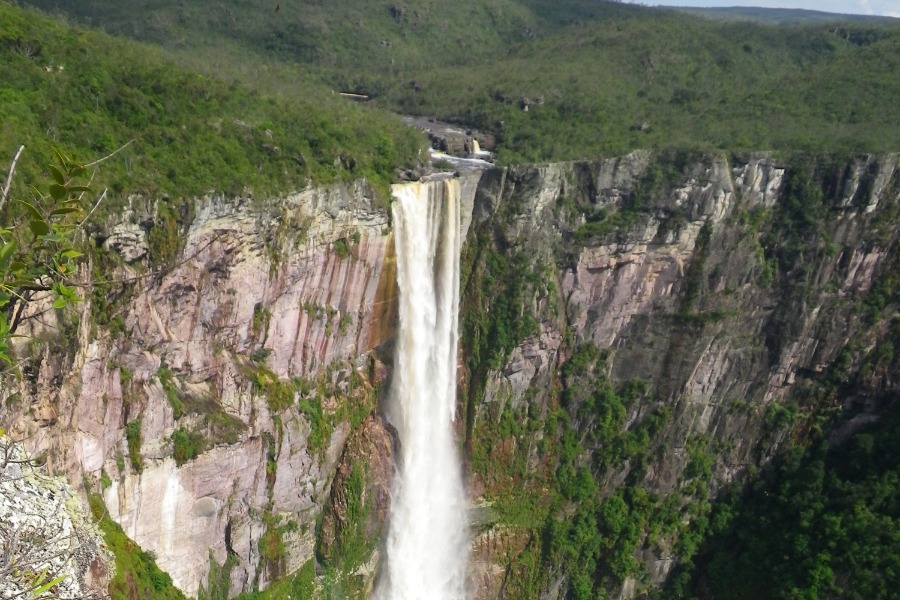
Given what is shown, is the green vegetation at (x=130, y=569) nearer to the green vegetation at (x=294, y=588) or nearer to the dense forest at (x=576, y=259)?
the dense forest at (x=576, y=259)

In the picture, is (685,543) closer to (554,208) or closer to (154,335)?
(554,208)

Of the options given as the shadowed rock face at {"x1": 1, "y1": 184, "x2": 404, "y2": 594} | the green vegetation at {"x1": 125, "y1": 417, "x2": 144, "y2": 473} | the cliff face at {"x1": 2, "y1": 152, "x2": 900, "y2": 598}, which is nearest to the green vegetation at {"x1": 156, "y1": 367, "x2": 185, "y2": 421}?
the shadowed rock face at {"x1": 1, "y1": 184, "x2": 404, "y2": 594}

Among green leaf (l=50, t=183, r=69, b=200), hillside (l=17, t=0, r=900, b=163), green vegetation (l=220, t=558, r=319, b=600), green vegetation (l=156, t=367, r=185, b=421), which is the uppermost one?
hillside (l=17, t=0, r=900, b=163)

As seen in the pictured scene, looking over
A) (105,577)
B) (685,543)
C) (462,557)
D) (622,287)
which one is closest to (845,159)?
(622,287)

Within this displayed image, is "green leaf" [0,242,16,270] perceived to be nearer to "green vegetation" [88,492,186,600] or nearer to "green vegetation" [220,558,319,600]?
"green vegetation" [88,492,186,600]

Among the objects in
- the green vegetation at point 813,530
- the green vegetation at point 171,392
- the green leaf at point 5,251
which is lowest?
the green vegetation at point 813,530

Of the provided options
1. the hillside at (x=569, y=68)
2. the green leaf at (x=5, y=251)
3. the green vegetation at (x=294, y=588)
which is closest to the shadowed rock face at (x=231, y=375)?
the green vegetation at (x=294, y=588)
